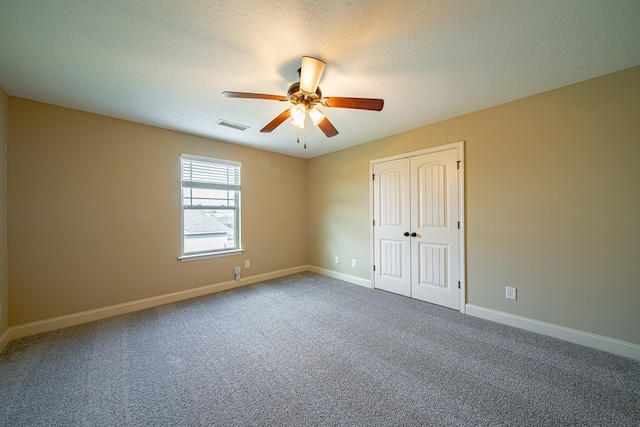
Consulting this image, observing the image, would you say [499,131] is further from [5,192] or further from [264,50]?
[5,192]

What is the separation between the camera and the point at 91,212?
277 centimetres

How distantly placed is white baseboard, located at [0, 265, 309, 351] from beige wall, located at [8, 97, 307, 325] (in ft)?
0.21

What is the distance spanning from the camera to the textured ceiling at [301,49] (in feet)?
4.66

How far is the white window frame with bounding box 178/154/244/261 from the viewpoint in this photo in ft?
11.3

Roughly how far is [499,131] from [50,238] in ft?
17.0

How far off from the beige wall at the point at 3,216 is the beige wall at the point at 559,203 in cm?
472

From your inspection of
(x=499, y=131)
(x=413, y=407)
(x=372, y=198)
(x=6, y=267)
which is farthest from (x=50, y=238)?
(x=499, y=131)

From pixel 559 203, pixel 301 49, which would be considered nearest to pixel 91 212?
pixel 301 49

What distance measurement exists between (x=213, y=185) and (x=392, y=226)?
9.68 ft

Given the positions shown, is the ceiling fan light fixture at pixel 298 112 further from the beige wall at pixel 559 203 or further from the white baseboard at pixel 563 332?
the white baseboard at pixel 563 332

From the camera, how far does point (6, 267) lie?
2.33m

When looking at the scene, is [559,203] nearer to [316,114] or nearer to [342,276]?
[316,114]

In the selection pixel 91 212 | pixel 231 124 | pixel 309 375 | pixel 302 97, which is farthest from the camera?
pixel 231 124

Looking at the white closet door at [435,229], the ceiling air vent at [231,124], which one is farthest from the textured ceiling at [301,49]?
the white closet door at [435,229]
